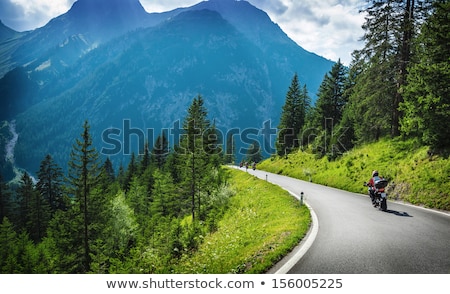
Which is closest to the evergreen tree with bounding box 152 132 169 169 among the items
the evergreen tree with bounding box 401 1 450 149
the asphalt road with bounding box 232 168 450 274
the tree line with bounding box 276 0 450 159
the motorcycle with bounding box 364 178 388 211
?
the tree line with bounding box 276 0 450 159

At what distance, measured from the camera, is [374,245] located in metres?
6.61

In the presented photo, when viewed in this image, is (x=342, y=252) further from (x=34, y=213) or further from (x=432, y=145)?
(x=34, y=213)

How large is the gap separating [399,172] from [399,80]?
7.91 m

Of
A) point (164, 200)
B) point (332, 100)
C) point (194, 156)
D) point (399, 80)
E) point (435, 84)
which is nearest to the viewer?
point (435, 84)

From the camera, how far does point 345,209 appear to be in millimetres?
11766

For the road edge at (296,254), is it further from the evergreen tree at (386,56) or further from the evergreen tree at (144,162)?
the evergreen tree at (144,162)

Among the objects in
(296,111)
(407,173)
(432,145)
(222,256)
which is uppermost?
(296,111)

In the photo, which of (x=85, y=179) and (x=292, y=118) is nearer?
(x=85, y=179)

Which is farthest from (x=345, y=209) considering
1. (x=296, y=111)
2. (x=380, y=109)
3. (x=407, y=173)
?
(x=296, y=111)

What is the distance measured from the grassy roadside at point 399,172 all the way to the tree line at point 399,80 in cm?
104

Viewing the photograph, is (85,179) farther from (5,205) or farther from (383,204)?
(5,205)

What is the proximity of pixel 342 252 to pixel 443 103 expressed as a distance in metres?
10.6

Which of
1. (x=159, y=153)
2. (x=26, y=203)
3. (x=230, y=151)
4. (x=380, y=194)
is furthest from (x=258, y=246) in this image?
(x=230, y=151)

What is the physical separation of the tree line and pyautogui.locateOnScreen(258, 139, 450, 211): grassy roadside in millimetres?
1042
